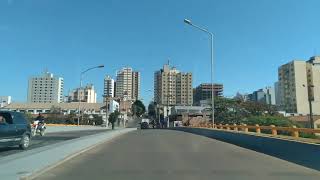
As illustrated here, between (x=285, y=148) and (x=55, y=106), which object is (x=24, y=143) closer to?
(x=285, y=148)

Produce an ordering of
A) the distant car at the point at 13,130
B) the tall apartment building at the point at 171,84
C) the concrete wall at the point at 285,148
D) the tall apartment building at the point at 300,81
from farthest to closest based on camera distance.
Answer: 1. the tall apartment building at the point at 171,84
2. the tall apartment building at the point at 300,81
3. the distant car at the point at 13,130
4. the concrete wall at the point at 285,148

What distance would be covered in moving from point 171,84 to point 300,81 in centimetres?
8526

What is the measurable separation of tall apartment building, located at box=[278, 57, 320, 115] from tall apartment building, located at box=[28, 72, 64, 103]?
7411 centimetres

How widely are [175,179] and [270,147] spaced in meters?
9.49

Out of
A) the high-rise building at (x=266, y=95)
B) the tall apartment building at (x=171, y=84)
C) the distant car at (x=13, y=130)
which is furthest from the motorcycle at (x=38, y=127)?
the tall apartment building at (x=171, y=84)

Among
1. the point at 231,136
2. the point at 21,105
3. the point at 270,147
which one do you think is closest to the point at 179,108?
the point at 21,105

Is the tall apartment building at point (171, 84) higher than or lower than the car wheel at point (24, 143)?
higher

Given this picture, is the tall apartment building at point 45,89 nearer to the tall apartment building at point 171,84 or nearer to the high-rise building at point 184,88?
the tall apartment building at point 171,84

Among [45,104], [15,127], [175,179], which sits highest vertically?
[45,104]

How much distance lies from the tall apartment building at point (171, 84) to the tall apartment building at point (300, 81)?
52.1 m

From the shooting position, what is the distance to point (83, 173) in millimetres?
12516

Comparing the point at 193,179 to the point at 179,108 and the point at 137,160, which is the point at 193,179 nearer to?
the point at 137,160

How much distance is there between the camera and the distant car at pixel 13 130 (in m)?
17.9

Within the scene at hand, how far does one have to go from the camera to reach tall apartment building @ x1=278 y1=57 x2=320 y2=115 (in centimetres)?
7650
